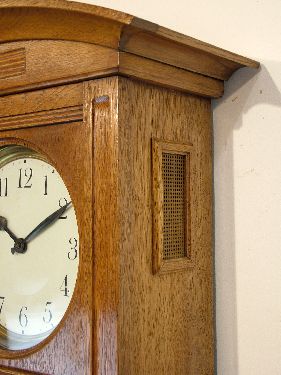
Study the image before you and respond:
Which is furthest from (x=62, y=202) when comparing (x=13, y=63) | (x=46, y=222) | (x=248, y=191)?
(x=248, y=191)

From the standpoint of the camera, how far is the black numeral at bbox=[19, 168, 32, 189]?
3.71 feet

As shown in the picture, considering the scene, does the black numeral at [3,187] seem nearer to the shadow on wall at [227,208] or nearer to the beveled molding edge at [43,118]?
the beveled molding edge at [43,118]

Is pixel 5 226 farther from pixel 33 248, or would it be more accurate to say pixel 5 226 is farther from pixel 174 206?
pixel 174 206

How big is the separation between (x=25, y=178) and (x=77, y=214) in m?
0.19

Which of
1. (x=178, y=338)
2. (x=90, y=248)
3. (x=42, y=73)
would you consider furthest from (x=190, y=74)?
(x=178, y=338)

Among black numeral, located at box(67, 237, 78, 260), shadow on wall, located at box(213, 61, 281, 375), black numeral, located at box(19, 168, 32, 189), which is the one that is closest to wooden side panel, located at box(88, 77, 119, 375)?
black numeral, located at box(67, 237, 78, 260)

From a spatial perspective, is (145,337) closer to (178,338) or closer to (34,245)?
(178,338)

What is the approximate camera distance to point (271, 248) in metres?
1.15

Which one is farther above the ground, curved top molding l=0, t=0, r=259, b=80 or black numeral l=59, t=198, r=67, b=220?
curved top molding l=0, t=0, r=259, b=80

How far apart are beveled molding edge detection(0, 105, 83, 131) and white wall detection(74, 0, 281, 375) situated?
337mm

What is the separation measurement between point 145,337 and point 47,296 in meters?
0.20

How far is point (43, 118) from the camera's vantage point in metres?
1.04

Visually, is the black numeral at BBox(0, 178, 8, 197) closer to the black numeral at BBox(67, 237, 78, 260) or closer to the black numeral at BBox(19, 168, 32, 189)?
the black numeral at BBox(19, 168, 32, 189)

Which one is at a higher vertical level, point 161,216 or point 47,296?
point 161,216
